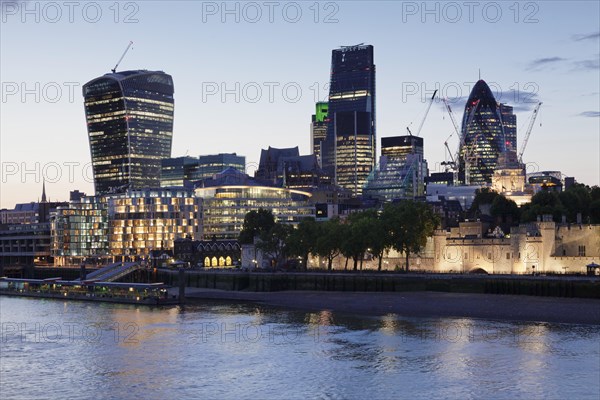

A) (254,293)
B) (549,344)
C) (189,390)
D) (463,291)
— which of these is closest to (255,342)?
(189,390)

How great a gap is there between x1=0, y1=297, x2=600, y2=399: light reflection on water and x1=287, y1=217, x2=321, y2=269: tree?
4420 cm

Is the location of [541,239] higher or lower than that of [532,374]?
higher

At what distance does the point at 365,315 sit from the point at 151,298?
3809 centimetres

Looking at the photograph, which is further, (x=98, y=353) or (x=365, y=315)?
(x=365, y=315)

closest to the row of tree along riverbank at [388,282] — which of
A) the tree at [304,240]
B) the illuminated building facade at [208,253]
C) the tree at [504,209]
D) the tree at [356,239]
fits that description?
the tree at [356,239]

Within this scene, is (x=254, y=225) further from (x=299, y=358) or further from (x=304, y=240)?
(x=299, y=358)

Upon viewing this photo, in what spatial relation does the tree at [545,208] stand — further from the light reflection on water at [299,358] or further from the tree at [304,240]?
the light reflection on water at [299,358]

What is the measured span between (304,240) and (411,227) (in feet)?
71.8

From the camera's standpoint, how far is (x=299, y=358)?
74750 mm

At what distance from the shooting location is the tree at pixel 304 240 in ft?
481

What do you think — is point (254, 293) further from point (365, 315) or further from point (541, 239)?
point (541, 239)

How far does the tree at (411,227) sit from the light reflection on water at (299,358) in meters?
32.2

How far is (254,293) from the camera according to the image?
136 m

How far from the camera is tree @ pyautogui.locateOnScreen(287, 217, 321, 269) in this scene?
5772 inches
